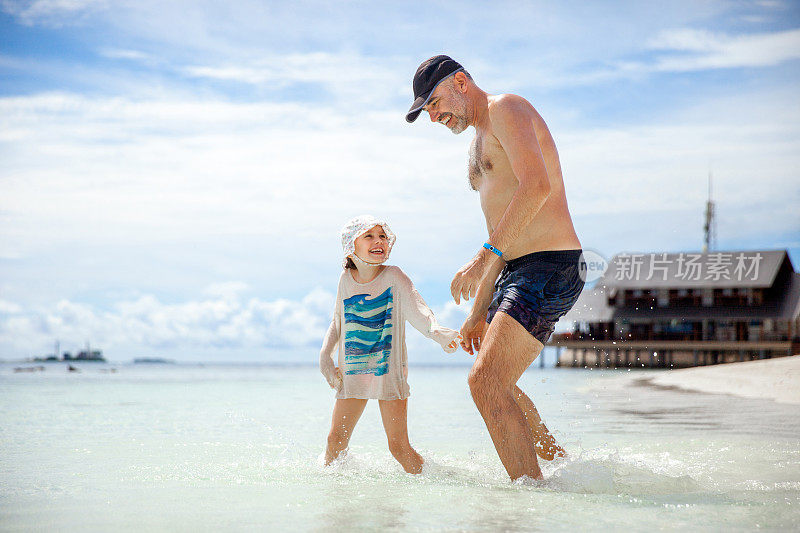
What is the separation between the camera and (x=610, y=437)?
707 centimetres

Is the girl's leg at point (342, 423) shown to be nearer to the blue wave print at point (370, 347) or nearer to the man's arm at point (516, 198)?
the blue wave print at point (370, 347)

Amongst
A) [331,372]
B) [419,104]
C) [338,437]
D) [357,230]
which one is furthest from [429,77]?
[338,437]

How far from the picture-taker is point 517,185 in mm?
3900

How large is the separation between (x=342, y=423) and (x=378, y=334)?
555 mm

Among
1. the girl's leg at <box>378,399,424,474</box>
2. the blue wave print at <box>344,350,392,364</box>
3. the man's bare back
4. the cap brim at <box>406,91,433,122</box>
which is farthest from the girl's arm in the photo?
the cap brim at <box>406,91,433,122</box>

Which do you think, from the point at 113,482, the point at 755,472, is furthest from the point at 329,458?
the point at 755,472

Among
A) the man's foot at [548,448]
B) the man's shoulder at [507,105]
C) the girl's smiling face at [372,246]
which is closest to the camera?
the man's shoulder at [507,105]

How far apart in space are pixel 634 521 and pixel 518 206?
4.95 ft

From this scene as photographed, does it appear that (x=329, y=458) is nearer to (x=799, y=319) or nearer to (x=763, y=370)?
(x=763, y=370)

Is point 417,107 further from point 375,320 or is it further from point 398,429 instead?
point 398,429

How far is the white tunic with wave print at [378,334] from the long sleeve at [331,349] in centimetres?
3

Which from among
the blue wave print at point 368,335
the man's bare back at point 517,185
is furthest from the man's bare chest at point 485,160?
the blue wave print at point 368,335

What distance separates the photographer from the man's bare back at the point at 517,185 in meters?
3.84

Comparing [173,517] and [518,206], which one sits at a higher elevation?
[518,206]
